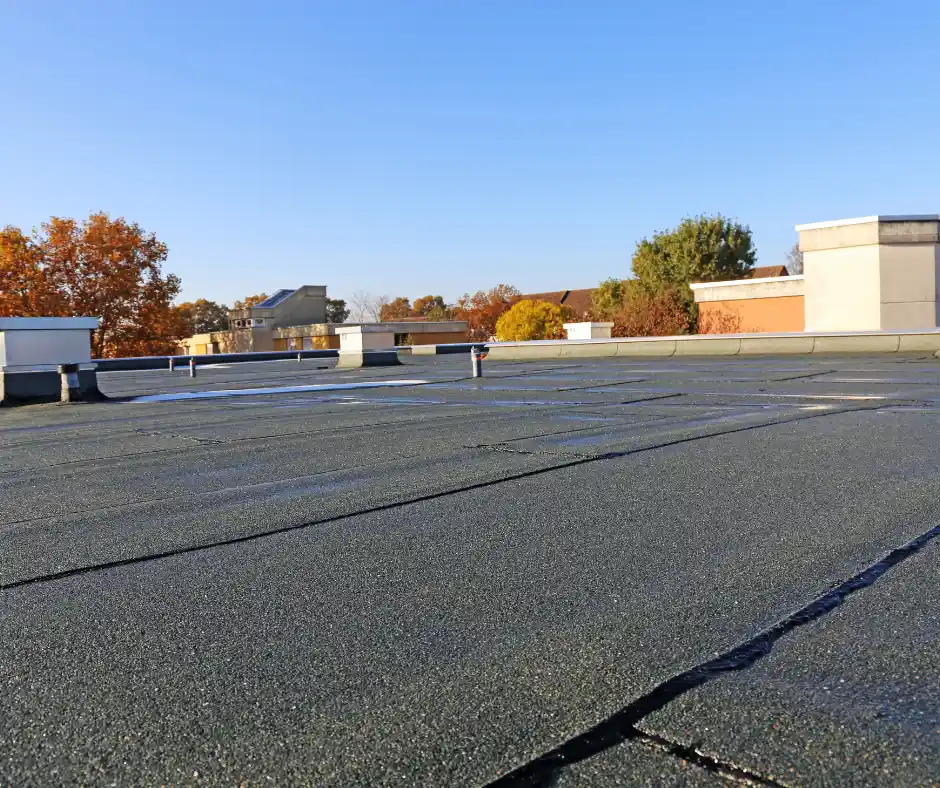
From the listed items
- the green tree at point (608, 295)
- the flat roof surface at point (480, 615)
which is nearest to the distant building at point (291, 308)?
the green tree at point (608, 295)

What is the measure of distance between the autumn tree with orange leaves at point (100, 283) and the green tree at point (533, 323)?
1097 inches

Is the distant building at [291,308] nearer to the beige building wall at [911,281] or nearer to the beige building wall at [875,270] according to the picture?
the beige building wall at [875,270]

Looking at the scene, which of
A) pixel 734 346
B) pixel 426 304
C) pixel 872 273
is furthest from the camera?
pixel 426 304

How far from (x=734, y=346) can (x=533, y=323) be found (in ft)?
146

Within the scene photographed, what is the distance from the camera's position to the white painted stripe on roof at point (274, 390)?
15180 millimetres

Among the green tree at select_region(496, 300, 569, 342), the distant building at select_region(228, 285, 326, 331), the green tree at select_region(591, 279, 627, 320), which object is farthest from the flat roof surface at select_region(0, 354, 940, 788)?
the distant building at select_region(228, 285, 326, 331)

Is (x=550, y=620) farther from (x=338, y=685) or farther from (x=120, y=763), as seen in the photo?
(x=120, y=763)

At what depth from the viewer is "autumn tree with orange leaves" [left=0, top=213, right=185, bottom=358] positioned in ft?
153

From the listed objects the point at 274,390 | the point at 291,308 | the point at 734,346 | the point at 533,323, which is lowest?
the point at 274,390

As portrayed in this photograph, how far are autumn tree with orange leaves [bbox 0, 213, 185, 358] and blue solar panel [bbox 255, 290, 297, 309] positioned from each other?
57.0 ft

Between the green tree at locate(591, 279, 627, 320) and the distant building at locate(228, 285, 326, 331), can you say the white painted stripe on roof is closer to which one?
the green tree at locate(591, 279, 627, 320)

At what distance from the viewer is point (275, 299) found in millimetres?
70750

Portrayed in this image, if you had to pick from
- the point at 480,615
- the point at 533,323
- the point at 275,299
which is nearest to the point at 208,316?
the point at 275,299

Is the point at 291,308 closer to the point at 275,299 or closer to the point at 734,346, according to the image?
the point at 275,299
